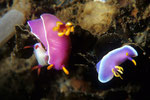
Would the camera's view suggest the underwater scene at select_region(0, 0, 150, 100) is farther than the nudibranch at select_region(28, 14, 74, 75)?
Yes

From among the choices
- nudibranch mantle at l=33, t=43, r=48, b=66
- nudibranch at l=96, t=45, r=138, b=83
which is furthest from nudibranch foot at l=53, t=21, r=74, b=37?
nudibranch at l=96, t=45, r=138, b=83

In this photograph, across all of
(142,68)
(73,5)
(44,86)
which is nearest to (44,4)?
(73,5)

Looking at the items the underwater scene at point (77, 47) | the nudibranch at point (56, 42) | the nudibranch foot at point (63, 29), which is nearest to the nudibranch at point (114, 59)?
the underwater scene at point (77, 47)

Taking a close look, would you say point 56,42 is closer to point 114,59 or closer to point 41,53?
point 41,53

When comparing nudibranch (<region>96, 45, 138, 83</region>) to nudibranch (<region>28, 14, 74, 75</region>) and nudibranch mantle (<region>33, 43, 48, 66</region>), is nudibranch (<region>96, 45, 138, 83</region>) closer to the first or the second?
nudibranch (<region>28, 14, 74, 75</region>)

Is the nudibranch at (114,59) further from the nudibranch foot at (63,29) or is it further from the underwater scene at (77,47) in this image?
the nudibranch foot at (63,29)

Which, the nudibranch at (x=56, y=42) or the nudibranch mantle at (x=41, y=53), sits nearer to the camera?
the nudibranch at (x=56, y=42)

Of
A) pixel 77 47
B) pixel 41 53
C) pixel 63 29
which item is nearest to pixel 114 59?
pixel 77 47

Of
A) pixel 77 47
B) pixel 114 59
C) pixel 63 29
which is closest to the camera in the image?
pixel 63 29
